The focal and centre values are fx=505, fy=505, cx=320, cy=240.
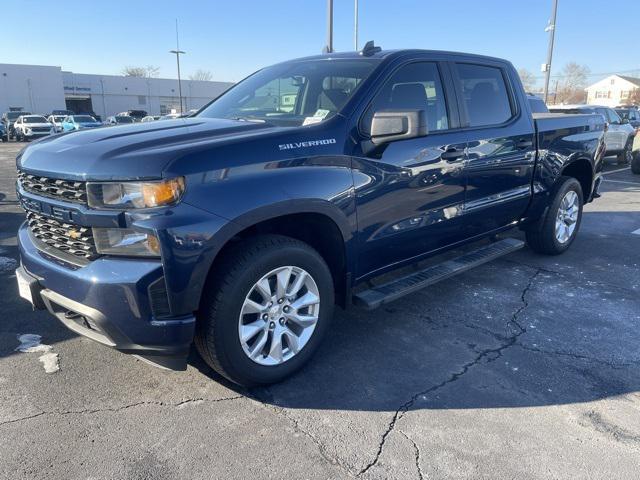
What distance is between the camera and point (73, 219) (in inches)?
99.7

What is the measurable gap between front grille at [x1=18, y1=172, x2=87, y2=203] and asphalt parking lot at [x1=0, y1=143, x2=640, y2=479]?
3.80 feet

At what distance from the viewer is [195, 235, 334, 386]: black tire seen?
8.67 ft

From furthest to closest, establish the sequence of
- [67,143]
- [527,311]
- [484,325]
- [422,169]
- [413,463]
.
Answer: [527,311] → [484,325] → [422,169] → [67,143] → [413,463]

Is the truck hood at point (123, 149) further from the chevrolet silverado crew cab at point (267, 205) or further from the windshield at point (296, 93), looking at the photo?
the windshield at point (296, 93)

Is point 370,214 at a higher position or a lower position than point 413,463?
higher

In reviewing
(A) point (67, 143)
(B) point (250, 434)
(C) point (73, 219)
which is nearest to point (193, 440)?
(B) point (250, 434)

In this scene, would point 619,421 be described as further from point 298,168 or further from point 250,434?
point 298,168

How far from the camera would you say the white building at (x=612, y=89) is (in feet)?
271

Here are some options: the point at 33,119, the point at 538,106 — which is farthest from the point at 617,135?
the point at 33,119

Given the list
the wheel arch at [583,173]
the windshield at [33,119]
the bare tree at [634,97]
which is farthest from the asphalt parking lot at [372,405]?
the bare tree at [634,97]

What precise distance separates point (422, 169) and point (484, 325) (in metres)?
1.32

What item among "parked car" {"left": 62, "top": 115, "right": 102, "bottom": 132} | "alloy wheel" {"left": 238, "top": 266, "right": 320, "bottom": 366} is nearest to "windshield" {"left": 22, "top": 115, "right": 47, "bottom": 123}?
"parked car" {"left": 62, "top": 115, "right": 102, "bottom": 132}

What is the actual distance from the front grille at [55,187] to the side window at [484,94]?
9.76 ft

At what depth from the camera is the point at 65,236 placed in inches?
105
